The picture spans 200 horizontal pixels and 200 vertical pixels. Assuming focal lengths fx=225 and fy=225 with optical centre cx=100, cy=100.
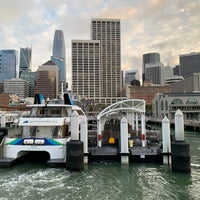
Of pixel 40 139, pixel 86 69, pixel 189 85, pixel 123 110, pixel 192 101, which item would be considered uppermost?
pixel 86 69

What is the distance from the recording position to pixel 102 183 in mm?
12727

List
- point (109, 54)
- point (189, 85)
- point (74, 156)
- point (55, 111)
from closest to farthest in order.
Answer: point (74, 156) < point (55, 111) < point (109, 54) < point (189, 85)

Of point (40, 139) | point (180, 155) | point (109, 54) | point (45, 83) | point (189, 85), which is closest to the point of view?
point (180, 155)

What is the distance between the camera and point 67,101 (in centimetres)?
2305

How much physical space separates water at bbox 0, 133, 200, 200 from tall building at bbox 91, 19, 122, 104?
14594 centimetres

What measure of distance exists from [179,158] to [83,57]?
153176 millimetres

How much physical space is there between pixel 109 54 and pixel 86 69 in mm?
25394

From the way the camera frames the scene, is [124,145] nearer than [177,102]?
Yes

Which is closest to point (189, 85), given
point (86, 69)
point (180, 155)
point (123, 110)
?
point (86, 69)

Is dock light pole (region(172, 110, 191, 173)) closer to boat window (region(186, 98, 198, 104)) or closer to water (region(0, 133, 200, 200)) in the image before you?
water (region(0, 133, 200, 200))

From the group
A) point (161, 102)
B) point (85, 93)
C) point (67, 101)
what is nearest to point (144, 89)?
point (85, 93)

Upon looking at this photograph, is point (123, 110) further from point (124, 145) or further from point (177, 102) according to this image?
point (177, 102)

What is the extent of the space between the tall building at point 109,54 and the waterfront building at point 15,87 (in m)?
67.6

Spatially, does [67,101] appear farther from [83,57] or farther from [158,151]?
[83,57]
